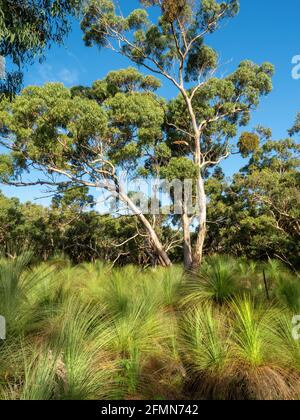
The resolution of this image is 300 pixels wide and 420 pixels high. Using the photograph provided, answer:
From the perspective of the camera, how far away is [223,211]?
22.2 metres

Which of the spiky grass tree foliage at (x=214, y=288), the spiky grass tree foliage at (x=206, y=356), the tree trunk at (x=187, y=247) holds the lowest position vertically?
the spiky grass tree foliage at (x=206, y=356)

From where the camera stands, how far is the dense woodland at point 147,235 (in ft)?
10.8

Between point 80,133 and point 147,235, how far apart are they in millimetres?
6200

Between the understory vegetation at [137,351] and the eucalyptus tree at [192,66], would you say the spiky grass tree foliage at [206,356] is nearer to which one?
the understory vegetation at [137,351]

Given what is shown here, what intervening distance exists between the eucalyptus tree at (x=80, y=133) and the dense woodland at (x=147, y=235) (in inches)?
2.4

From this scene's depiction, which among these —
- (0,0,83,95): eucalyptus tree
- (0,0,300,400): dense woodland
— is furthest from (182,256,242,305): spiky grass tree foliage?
(0,0,83,95): eucalyptus tree

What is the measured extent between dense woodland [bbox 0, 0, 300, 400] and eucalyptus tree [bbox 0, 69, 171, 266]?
0.06 metres

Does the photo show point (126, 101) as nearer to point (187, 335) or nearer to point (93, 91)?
point (93, 91)

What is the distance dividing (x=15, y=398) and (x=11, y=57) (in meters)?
6.65

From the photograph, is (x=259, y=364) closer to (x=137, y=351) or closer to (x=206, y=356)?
(x=206, y=356)

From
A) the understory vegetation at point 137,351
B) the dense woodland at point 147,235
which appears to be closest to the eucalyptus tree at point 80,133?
the dense woodland at point 147,235

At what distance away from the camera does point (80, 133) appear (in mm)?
13781

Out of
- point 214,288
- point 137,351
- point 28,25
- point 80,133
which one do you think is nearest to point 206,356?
point 137,351

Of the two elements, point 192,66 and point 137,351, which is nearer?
point 137,351
